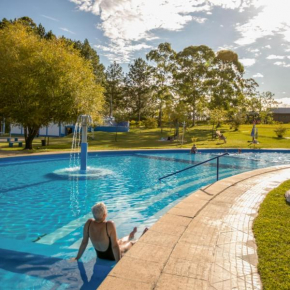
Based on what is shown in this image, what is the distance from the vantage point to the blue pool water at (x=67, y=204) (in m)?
5.12

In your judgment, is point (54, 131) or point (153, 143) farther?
point (54, 131)

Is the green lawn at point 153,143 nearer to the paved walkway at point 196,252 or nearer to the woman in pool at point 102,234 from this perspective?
the paved walkway at point 196,252

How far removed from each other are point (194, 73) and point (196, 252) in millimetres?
46273

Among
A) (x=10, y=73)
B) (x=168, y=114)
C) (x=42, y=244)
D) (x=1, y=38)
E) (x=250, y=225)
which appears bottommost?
(x=42, y=244)

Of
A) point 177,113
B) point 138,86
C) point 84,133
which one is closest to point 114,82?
point 138,86

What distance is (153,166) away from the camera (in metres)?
18.4

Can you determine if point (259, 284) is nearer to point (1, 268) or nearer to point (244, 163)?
point (1, 268)

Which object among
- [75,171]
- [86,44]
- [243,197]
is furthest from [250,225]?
[86,44]

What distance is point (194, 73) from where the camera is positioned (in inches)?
1895

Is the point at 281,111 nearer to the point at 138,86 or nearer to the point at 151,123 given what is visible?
the point at 138,86

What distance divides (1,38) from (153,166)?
1795 centimetres

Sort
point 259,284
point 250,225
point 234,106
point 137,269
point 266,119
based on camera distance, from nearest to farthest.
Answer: point 259,284
point 137,269
point 250,225
point 234,106
point 266,119

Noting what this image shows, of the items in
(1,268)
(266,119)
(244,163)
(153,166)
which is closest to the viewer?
(1,268)

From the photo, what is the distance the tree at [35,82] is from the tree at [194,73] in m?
27.7
